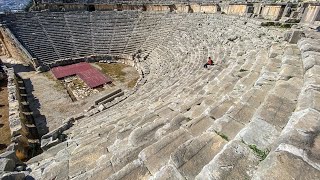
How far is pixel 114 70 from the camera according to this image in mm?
17984

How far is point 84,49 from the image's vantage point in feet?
66.6

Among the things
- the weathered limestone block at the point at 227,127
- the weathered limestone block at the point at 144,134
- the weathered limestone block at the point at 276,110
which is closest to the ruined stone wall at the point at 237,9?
the weathered limestone block at the point at 276,110

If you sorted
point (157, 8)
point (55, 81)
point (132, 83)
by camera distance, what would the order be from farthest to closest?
point (157, 8) → point (55, 81) → point (132, 83)

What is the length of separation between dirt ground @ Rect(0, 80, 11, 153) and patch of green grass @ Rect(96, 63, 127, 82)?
7.36 metres

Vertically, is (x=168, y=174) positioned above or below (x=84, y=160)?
above

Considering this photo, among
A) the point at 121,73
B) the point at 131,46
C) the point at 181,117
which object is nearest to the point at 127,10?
the point at 131,46

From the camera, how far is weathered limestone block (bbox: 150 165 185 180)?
6.79ft

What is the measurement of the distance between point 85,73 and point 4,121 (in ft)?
24.8

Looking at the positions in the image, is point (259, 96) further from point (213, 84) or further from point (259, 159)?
point (213, 84)

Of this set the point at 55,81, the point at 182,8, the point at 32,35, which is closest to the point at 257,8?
the point at 182,8

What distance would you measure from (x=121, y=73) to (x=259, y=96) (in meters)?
15.0

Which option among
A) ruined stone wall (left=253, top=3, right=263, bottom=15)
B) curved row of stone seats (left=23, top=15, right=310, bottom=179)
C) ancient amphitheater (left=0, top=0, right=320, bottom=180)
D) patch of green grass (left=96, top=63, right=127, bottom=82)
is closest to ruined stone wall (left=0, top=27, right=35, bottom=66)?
patch of green grass (left=96, top=63, right=127, bottom=82)

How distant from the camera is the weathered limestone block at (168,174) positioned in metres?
2.07

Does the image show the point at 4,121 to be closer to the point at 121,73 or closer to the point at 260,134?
the point at 121,73
